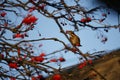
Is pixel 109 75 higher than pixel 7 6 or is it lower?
lower

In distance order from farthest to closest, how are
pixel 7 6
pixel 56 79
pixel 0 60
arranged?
pixel 7 6 < pixel 56 79 < pixel 0 60

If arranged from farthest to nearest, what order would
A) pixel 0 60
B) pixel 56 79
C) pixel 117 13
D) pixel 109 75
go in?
pixel 117 13, pixel 109 75, pixel 56 79, pixel 0 60

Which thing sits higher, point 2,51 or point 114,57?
point 2,51

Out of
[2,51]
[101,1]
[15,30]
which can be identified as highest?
[15,30]

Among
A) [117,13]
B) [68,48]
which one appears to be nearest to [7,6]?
[68,48]

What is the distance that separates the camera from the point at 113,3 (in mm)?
10133

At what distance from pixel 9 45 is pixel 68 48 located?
884 mm

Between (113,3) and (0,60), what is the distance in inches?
306

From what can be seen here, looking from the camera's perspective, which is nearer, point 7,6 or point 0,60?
point 0,60

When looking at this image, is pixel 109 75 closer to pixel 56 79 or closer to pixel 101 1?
pixel 101 1

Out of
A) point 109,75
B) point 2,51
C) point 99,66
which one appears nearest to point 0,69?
point 2,51

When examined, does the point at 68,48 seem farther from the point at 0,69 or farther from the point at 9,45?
the point at 0,69

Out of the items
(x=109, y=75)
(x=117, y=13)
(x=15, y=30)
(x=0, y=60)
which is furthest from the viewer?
(x=117, y=13)

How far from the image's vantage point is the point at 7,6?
4.38m
